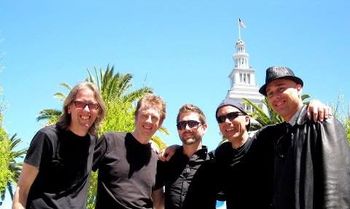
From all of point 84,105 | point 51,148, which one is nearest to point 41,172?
point 51,148

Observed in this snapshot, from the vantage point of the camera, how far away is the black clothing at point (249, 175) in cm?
473

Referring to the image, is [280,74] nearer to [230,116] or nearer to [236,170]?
[230,116]

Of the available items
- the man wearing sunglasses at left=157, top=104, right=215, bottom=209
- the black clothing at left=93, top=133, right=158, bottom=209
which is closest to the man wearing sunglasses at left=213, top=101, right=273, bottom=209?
the man wearing sunglasses at left=157, top=104, right=215, bottom=209

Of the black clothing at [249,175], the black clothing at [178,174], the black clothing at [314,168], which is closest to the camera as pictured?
the black clothing at [314,168]

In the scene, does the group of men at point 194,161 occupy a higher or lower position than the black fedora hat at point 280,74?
lower

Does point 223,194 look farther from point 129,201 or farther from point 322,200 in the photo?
point 322,200

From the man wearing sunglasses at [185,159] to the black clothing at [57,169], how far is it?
4.03ft

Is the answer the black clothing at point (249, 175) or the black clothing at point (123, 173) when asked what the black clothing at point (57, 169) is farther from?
the black clothing at point (249, 175)

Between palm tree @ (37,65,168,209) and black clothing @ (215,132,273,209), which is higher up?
palm tree @ (37,65,168,209)

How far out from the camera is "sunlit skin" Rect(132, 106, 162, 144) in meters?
5.30

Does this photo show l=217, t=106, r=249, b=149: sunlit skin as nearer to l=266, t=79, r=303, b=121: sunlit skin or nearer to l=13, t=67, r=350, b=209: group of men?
l=13, t=67, r=350, b=209: group of men

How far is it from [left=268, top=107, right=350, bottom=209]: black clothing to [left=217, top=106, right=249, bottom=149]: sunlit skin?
1.30 m

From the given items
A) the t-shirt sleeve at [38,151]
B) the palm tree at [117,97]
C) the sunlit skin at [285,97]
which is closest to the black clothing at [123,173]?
the t-shirt sleeve at [38,151]

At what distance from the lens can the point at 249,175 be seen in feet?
16.0
